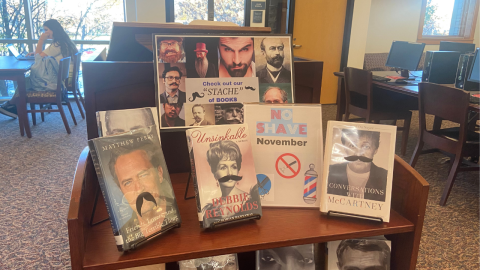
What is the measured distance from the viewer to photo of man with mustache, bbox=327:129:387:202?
2.91 feet

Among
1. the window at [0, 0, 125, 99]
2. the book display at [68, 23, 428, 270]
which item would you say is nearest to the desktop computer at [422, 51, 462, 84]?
the book display at [68, 23, 428, 270]

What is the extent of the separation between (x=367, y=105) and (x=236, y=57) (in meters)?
2.48

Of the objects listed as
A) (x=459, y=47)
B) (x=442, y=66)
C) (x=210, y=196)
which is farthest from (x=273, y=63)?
(x=459, y=47)

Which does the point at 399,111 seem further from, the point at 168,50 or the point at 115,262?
the point at 115,262

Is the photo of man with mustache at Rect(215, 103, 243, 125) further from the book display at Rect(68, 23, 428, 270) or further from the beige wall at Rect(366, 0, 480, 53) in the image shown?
the beige wall at Rect(366, 0, 480, 53)

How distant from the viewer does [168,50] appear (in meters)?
0.94

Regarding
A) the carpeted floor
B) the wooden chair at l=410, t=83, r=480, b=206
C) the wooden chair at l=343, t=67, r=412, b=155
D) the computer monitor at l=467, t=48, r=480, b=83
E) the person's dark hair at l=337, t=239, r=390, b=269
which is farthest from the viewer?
Result: the wooden chair at l=343, t=67, r=412, b=155

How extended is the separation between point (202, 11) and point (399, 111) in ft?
10.1

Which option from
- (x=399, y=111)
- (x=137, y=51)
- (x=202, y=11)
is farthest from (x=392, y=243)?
(x=202, y=11)

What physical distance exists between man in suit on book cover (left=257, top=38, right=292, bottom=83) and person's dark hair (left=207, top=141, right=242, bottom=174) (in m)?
0.25

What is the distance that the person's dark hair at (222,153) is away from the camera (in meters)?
0.84

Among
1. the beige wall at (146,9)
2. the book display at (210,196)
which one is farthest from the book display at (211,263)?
the beige wall at (146,9)

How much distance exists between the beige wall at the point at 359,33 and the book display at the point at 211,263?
4.90m

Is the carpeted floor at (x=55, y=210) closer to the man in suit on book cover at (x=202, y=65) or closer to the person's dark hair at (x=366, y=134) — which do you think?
the person's dark hair at (x=366, y=134)
